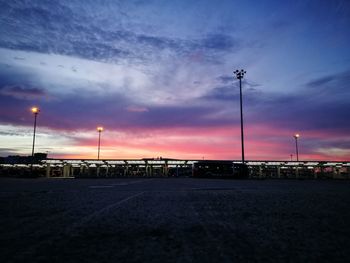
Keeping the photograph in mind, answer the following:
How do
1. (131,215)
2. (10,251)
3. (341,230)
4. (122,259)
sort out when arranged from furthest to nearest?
(131,215) < (341,230) < (10,251) < (122,259)

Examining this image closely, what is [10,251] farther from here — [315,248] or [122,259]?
[315,248]

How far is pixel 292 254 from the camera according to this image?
2.35m

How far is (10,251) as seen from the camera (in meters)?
2.41

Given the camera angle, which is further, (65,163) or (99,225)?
(65,163)

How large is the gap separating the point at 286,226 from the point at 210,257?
1.74 m

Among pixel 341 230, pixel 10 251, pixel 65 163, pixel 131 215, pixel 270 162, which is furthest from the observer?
pixel 65 163

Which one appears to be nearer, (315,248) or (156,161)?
(315,248)

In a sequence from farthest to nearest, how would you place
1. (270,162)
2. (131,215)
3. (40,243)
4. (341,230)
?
(270,162) < (131,215) < (341,230) < (40,243)

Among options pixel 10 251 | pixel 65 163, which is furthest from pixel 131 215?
pixel 65 163

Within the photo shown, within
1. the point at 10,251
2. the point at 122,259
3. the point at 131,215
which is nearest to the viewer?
the point at 122,259

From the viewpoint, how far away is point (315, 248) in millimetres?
2527

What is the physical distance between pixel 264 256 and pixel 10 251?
2.02 meters

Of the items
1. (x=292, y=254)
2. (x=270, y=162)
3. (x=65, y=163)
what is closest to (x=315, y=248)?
(x=292, y=254)

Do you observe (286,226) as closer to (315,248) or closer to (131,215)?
(315,248)
